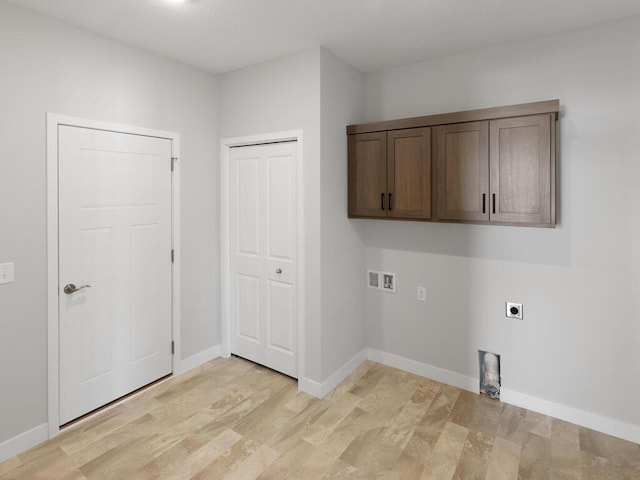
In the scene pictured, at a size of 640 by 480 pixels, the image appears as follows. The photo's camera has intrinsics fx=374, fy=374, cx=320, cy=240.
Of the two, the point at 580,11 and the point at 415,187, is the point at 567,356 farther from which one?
the point at 580,11

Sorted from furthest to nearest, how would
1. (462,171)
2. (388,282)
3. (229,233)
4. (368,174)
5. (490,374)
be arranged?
1. (229,233)
2. (388,282)
3. (368,174)
4. (490,374)
5. (462,171)

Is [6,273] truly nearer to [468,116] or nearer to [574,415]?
[468,116]

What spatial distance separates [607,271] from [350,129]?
2.12 m

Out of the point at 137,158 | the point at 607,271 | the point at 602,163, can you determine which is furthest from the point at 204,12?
the point at 607,271

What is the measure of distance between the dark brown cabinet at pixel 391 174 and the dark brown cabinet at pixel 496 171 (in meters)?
0.11

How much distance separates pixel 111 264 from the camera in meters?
2.80

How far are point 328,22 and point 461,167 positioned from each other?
134 cm

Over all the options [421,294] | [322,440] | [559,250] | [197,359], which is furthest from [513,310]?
[197,359]

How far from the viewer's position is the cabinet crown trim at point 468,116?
2355mm

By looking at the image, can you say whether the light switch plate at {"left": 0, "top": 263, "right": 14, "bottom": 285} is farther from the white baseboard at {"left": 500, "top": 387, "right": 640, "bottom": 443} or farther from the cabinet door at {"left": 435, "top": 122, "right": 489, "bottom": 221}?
the white baseboard at {"left": 500, "top": 387, "right": 640, "bottom": 443}

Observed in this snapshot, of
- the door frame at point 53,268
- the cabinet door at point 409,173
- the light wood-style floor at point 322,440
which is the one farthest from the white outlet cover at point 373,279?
the door frame at point 53,268

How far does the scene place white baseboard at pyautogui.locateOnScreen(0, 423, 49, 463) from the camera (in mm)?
2244

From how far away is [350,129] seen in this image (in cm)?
317

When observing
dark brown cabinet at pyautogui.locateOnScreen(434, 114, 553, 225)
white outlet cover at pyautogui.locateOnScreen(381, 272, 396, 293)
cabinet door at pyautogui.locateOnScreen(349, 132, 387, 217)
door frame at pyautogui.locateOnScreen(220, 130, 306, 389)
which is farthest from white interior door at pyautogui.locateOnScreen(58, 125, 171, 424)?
dark brown cabinet at pyautogui.locateOnScreen(434, 114, 553, 225)
